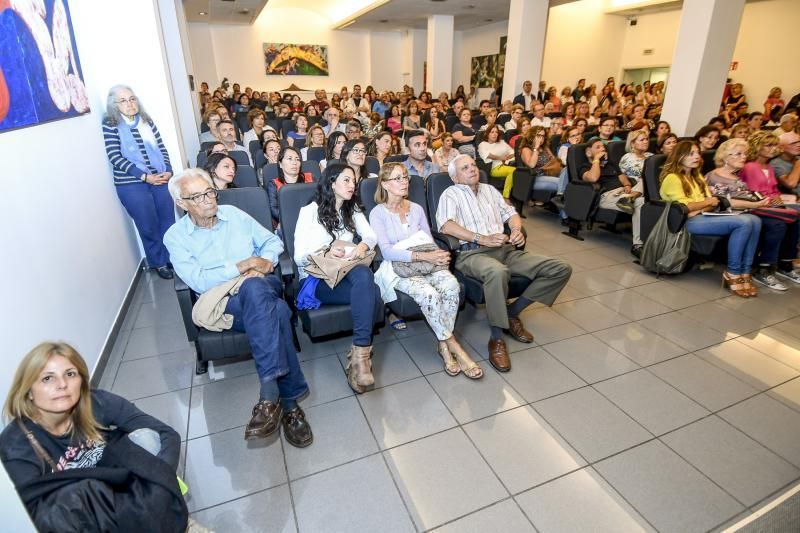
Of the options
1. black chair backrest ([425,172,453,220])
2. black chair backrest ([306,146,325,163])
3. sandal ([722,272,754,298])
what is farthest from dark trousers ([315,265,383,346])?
sandal ([722,272,754,298])

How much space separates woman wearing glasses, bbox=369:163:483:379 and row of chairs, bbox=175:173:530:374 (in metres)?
0.10

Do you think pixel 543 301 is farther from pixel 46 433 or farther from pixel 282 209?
pixel 46 433

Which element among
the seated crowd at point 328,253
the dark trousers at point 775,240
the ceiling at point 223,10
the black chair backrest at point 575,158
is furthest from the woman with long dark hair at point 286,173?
the ceiling at point 223,10

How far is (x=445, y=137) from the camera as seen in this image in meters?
4.62

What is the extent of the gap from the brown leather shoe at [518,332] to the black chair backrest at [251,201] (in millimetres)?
1608

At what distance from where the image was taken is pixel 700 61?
204 inches

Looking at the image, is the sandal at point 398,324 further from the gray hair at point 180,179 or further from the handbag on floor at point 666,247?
the handbag on floor at point 666,247

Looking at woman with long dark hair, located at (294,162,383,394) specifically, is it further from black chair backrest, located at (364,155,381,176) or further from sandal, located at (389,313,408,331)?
black chair backrest, located at (364,155,381,176)

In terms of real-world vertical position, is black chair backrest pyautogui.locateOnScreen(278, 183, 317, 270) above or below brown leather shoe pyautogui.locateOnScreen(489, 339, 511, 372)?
above

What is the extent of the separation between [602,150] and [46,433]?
4851mm

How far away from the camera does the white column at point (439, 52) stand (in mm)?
11844

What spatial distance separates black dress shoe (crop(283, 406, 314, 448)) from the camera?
185 cm

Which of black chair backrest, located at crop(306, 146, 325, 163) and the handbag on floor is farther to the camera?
black chair backrest, located at crop(306, 146, 325, 163)

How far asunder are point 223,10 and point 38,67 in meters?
11.0
